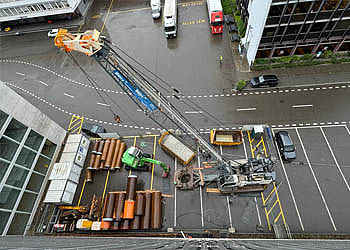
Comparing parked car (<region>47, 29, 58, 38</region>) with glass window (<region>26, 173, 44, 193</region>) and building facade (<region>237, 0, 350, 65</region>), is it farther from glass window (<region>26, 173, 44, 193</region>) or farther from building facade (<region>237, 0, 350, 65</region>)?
building facade (<region>237, 0, 350, 65</region>)

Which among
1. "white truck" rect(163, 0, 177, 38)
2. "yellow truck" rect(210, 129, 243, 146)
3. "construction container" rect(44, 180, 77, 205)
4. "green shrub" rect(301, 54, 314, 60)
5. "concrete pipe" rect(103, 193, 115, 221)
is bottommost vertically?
"concrete pipe" rect(103, 193, 115, 221)

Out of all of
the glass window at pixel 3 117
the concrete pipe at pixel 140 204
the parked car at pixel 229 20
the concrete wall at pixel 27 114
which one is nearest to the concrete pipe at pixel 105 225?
the concrete pipe at pixel 140 204

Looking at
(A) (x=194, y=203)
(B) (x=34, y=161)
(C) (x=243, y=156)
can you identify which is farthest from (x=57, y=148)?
(C) (x=243, y=156)

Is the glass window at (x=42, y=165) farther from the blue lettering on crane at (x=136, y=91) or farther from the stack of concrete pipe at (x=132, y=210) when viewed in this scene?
the blue lettering on crane at (x=136, y=91)

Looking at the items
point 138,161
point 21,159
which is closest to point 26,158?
point 21,159

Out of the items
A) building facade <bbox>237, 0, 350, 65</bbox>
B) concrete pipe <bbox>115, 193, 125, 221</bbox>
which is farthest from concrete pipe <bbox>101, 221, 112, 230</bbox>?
building facade <bbox>237, 0, 350, 65</bbox>

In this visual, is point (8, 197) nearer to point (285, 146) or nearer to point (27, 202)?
point (27, 202)

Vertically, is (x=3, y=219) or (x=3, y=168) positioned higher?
(x=3, y=168)
